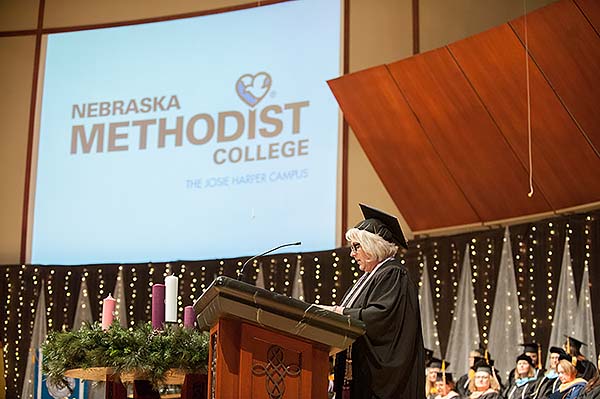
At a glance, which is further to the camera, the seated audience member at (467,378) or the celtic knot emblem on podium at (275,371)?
the seated audience member at (467,378)

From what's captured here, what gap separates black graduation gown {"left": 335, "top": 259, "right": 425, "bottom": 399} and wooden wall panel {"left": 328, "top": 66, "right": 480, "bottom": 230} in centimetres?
591

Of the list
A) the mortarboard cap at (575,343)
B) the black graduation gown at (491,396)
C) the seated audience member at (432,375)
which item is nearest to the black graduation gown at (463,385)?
the seated audience member at (432,375)

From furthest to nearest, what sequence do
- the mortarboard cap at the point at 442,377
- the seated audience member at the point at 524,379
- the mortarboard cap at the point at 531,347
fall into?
the mortarboard cap at the point at 442,377 < the mortarboard cap at the point at 531,347 < the seated audience member at the point at 524,379

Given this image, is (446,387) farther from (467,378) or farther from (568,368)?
(568,368)

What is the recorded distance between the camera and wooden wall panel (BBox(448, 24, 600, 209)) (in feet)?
28.0

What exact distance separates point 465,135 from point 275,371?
652 centimetres

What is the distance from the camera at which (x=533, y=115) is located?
8.73 m

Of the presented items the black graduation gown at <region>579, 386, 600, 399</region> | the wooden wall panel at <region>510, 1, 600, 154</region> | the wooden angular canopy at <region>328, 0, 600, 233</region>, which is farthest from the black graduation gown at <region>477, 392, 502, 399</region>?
the wooden wall panel at <region>510, 1, 600, 154</region>

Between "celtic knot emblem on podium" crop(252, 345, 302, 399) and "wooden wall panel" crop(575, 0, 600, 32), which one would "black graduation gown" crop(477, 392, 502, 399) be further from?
"celtic knot emblem on podium" crop(252, 345, 302, 399)

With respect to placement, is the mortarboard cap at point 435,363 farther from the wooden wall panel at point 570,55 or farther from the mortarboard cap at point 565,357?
the wooden wall panel at point 570,55

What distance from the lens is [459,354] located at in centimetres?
964

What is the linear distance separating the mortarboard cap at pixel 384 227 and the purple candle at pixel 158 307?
82cm

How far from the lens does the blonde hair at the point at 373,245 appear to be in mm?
3781

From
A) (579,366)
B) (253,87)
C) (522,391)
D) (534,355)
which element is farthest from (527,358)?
(253,87)
